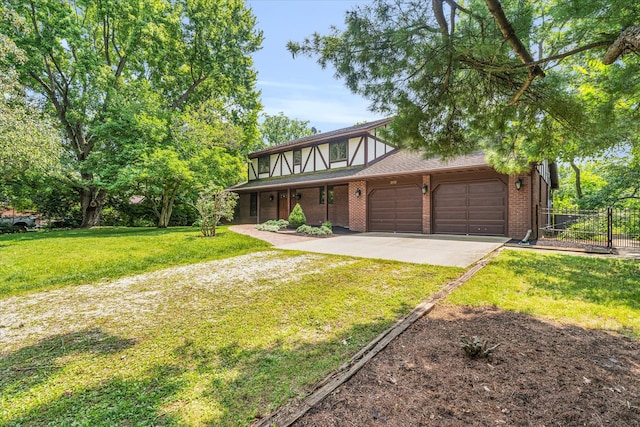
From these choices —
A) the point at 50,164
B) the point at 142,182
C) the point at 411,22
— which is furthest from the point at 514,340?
the point at 142,182

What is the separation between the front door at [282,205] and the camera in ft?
61.1

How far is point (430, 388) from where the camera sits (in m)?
2.12

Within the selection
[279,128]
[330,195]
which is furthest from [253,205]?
[279,128]

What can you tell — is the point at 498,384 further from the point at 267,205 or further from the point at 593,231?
the point at 267,205

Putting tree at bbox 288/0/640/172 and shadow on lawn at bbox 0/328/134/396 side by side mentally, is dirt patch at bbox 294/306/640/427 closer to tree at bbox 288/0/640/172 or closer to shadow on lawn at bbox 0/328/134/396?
shadow on lawn at bbox 0/328/134/396

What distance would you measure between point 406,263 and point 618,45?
4780 mm

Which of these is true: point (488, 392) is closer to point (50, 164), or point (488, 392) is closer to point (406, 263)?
point (406, 263)

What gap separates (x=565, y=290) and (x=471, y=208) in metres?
7.29

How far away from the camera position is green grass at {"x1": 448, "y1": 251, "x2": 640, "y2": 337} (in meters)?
3.48

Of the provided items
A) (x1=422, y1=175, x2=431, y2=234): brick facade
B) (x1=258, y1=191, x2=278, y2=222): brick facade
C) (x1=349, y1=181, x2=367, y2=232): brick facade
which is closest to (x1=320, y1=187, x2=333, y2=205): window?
(x1=349, y1=181, x2=367, y2=232): brick facade

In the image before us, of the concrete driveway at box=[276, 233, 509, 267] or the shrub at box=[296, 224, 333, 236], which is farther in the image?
the shrub at box=[296, 224, 333, 236]

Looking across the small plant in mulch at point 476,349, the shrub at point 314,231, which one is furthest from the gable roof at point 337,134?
the small plant in mulch at point 476,349

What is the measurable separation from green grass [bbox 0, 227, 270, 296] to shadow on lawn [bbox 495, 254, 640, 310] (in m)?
7.16

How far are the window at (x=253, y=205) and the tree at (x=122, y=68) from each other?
3886 millimetres
